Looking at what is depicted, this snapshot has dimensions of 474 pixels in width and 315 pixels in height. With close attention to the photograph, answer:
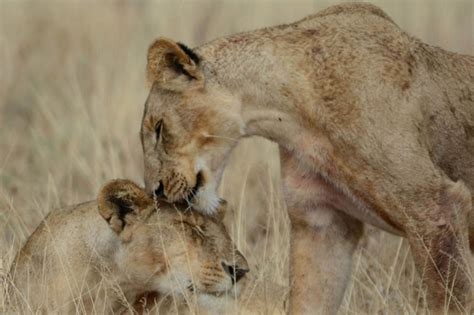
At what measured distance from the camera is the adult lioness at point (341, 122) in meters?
5.40

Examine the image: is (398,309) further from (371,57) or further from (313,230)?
(371,57)

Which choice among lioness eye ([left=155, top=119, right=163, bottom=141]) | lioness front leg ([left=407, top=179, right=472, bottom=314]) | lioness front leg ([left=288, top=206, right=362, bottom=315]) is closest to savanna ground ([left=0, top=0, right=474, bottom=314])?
lioness front leg ([left=288, top=206, right=362, bottom=315])

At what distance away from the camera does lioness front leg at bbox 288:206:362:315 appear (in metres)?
6.04

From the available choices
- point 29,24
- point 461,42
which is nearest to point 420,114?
point 461,42

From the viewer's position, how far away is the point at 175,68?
568 cm

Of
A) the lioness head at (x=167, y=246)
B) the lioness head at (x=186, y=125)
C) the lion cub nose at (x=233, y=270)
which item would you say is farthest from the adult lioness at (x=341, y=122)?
the lion cub nose at (x=233, y=270)

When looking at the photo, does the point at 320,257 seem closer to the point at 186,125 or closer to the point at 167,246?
the point at 167,246

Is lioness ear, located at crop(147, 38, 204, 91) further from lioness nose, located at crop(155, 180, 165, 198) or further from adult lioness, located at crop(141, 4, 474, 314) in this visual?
lioness nose, located at crop(155, 180, 165, 198)

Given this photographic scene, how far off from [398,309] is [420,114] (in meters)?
1.41

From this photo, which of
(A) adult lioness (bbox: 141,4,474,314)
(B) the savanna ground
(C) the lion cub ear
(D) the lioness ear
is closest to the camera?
(A) adult lioness (bbox: 141,4,474,314)

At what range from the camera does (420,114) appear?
5.52 m

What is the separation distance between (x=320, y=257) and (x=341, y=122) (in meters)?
0.91

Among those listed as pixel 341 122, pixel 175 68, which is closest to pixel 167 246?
pixel 175 68

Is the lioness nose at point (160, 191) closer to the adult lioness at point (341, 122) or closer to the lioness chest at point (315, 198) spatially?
the adult lioness at point (341, 122)
